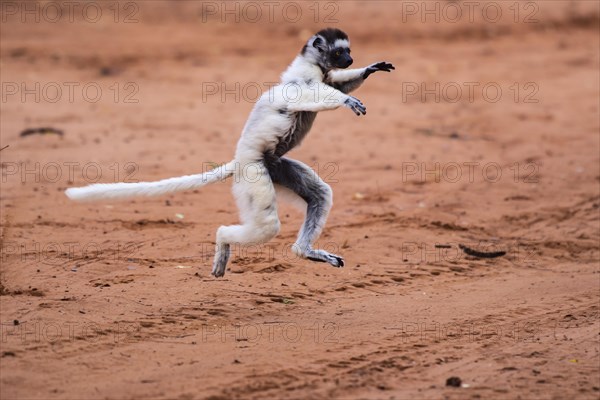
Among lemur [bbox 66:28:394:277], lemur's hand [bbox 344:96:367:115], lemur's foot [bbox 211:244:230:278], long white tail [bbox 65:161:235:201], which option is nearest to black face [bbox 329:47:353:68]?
lemur [bbox 66:28:394:277]

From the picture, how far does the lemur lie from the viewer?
5.91 m

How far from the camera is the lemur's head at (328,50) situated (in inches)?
250

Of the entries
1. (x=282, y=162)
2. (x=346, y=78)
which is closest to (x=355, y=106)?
(x=346, y=78)

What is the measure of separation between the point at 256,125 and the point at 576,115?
7.94 meters

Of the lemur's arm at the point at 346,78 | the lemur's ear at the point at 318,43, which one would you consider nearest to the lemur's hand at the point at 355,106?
the lemur's arm at the point at 346,78

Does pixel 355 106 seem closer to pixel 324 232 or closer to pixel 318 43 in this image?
pixel 318 43

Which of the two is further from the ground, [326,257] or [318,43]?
[318,43]

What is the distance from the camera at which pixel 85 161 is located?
10.1 m

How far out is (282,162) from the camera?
647cm

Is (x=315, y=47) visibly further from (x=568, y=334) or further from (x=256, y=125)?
(x=568, y=334)

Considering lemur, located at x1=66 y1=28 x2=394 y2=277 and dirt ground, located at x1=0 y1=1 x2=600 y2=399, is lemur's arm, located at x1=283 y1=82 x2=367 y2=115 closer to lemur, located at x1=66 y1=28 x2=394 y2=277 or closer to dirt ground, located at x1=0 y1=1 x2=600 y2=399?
lemur, located at x1=66 y1=28 x2=394 y2=277

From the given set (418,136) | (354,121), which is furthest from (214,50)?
(418,136)

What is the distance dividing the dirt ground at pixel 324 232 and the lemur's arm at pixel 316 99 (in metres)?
1.64

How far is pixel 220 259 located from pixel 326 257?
837 mm
